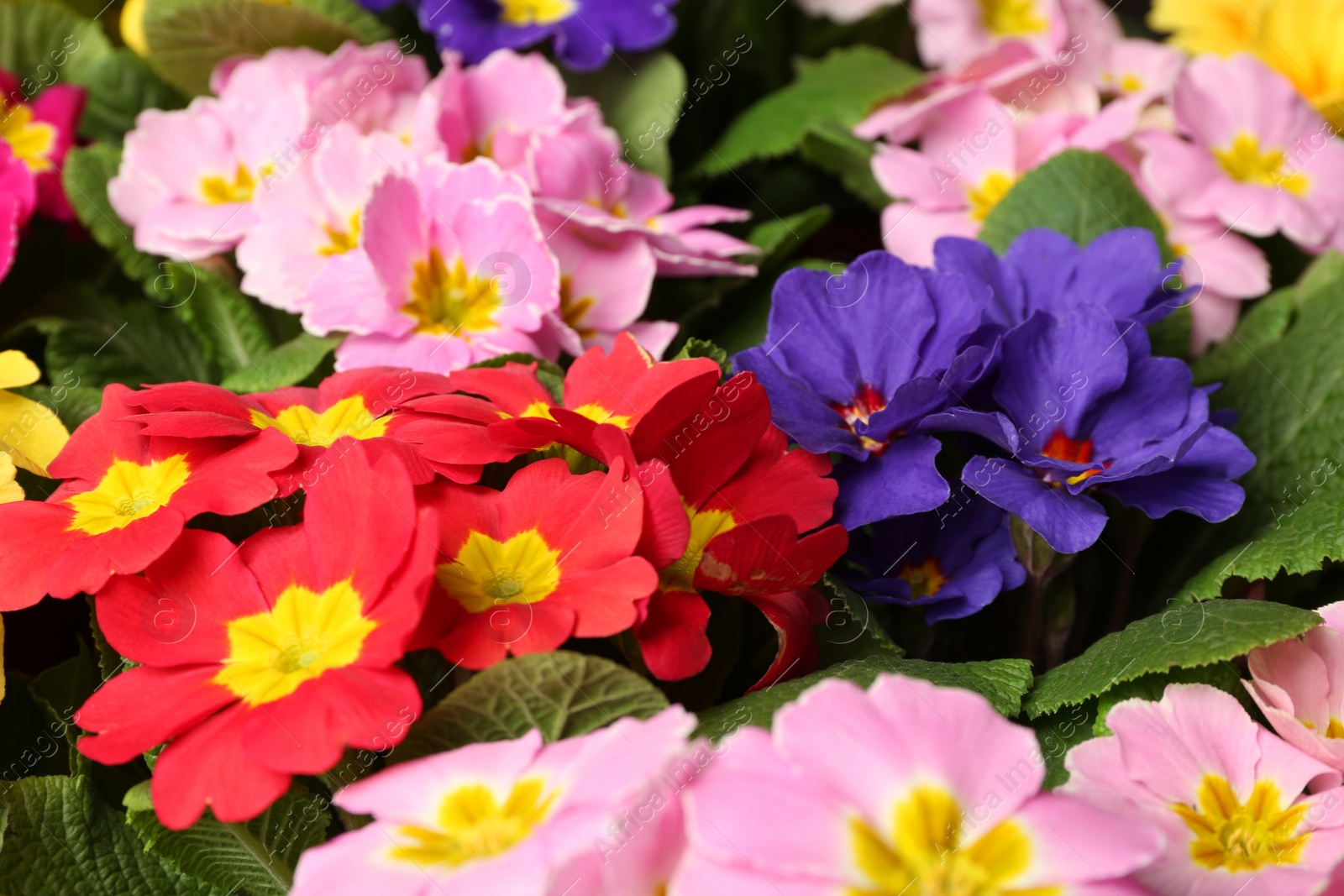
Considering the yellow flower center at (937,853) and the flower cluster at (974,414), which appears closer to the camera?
the yellow flower center at (937,853)

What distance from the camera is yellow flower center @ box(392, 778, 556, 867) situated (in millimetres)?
437

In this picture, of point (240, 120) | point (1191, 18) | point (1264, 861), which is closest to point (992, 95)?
point (1191, 18)

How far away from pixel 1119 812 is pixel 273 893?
402 millimetres

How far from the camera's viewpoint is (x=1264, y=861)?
0.54 meters

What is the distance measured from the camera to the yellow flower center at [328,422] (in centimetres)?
64

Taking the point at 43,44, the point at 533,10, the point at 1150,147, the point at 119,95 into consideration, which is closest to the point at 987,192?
the point at 1150,147

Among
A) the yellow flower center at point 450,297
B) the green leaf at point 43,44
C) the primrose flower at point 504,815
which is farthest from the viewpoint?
the green leaf at point 43,44

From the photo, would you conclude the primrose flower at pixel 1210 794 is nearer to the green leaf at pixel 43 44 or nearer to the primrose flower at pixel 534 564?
the primrose flower at pixel 534 564

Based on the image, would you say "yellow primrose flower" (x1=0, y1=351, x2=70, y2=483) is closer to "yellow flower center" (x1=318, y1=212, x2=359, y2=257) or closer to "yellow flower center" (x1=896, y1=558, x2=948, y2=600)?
"yellow flower center" (x1=318, y1=212, x2=359, y2=257)

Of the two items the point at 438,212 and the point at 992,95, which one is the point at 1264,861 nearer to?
the point at 438,212

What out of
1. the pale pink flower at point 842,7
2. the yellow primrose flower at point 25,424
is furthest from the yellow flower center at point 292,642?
the pale pink flower at point 842,7

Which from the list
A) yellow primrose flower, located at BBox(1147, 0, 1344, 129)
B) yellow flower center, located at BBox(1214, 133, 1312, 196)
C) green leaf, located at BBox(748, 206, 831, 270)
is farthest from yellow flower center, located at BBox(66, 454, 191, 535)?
yellow primrose flower, located at BBox(1147, 0, 1344, 129)

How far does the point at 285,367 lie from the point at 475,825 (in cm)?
51

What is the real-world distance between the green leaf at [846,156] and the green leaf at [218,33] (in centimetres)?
44
